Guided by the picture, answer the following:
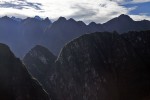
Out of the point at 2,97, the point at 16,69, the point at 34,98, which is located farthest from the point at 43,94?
the point at 2,97

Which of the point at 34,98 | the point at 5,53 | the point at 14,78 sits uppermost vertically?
the point at 5,53

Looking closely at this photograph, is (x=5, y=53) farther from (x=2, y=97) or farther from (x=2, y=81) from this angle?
(x=2, y=97)

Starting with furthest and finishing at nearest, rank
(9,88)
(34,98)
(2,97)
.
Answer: (34,98), (9,88), (2,97)

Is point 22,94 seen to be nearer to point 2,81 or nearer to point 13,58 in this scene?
point 2,81

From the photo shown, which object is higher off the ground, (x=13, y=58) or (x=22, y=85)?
(x=13, y=58)

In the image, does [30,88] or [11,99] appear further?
[30,88]

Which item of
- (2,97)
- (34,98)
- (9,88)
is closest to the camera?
(2,97)
